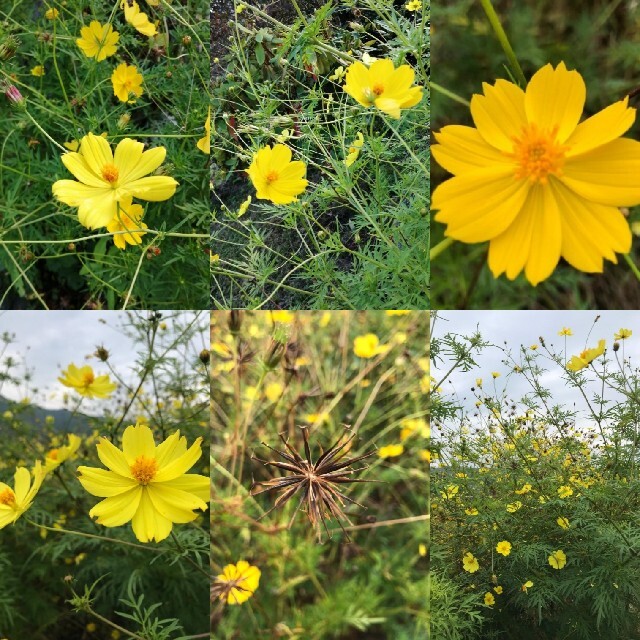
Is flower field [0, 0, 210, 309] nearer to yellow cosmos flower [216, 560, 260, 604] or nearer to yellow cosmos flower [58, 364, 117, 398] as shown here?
yellow cosmos flower [58, 364, 117, 398]

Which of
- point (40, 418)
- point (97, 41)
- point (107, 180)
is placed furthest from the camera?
point (40, 418)

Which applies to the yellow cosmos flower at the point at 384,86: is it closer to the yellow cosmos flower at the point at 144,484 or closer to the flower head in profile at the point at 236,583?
the yellow cosmos flower at the point at 144,484

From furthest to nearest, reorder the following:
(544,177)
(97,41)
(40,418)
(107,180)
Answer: (40,418) < (97,41) < (107,180) < (544,177)

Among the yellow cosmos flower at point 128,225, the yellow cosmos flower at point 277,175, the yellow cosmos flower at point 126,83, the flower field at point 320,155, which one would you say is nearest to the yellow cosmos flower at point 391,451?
the flower field at point 320,155

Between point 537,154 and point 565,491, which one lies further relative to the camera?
point 565,491

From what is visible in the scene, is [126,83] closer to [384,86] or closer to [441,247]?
[384,86]

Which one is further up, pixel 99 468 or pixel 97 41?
pixel 97 41

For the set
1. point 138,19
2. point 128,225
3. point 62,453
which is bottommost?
point 62,453

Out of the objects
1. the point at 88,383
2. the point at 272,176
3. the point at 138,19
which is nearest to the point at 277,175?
the point at 272,176
